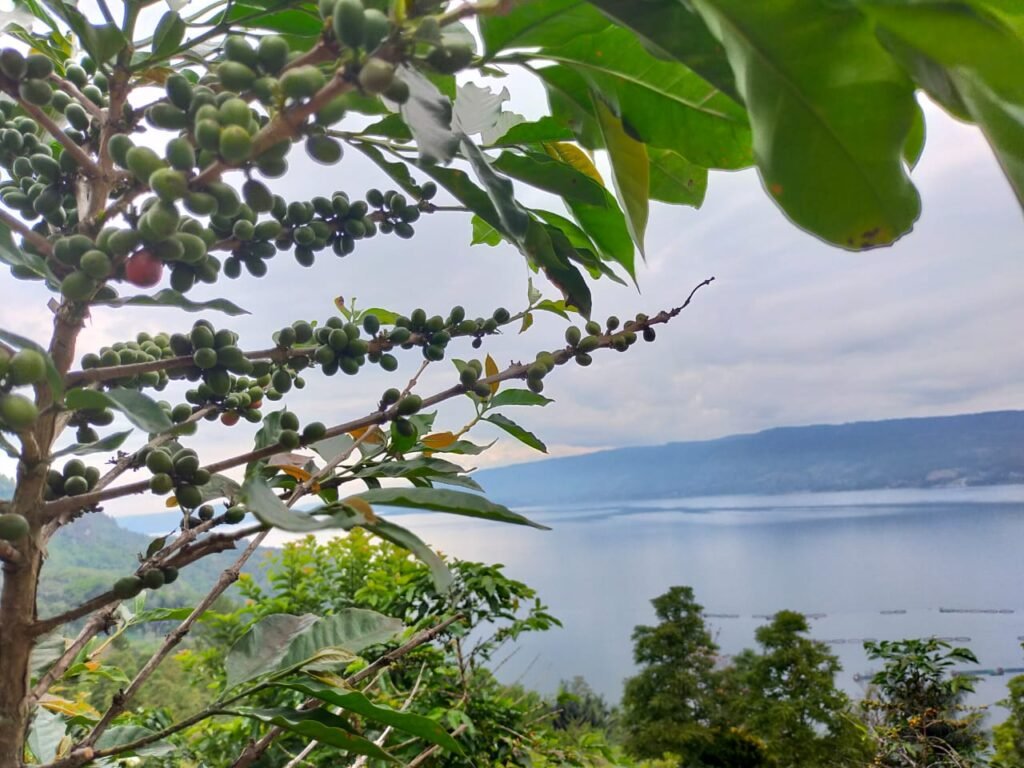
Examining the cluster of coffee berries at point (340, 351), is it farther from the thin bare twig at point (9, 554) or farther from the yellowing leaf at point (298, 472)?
the thin bare twig at point (9, 554)

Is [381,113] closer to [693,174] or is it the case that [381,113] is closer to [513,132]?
[513,132]

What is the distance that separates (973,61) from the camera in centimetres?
17

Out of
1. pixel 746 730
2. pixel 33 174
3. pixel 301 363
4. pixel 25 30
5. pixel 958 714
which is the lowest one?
pixel 746 730

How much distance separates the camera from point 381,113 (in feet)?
→ 1.15

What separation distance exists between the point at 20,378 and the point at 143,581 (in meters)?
0.13

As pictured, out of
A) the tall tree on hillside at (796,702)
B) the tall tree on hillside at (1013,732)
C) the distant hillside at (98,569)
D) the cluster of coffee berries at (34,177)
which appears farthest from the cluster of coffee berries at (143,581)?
the tall tree on hillside at (796,702)

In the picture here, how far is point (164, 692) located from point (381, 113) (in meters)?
3.74

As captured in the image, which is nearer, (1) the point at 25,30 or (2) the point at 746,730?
(1) the point at 25,30

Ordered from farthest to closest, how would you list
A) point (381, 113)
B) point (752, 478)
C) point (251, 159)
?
point (752, 478) → point (381, 113) → point (251, 159)

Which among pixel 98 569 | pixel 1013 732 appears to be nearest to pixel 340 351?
pixel 98 569

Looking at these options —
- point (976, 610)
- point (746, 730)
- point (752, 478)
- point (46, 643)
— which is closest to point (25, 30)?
point (46, 643)

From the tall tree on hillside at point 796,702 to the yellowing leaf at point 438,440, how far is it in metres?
2.76

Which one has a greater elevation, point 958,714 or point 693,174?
point 693,174

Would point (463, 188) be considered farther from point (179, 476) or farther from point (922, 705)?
point (922, 705)
